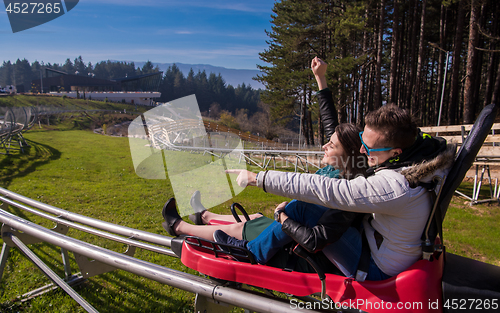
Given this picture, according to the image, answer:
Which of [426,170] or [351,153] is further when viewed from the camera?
[351,153]

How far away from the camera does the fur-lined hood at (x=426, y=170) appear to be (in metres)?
1.46

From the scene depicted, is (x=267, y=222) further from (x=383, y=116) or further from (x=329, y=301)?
(x=383, y=116)

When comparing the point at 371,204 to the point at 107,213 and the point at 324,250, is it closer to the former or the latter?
the point at 324,250

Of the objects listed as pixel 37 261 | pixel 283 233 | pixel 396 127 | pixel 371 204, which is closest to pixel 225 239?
pixel 283 233

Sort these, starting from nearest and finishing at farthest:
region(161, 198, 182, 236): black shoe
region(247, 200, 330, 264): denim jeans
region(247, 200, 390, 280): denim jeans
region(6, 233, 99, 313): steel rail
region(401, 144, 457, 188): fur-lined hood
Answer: region(401, 144, 457, 188): fur-lined hood, region(247, 200, 390, 280): denim jeans, region(247, 200, 330, 264): denim jeans, region(161, 198, 182, 236): black shoe, region(6, 233, 99, 313): steel rail

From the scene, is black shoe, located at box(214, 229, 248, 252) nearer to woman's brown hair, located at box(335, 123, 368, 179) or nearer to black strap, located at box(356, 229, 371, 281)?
black strap, located at box(356, 229, 371, 281)

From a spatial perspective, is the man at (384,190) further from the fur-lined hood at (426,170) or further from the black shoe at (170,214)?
the black shoe at (170,214)

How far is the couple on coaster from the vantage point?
58.1 inches

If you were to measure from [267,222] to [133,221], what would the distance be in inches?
174

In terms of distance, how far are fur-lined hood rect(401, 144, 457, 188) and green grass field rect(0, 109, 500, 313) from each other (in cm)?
263

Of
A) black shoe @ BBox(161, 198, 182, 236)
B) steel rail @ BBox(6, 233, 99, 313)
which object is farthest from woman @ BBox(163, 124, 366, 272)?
steel rail @ BBox(6, 233, 99, 313)

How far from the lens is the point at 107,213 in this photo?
20.7ft

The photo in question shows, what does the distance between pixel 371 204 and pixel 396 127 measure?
1.58ft

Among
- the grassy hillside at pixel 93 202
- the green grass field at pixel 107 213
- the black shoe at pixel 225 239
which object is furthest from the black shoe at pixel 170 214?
the grassy hillside at pixel 93 202
